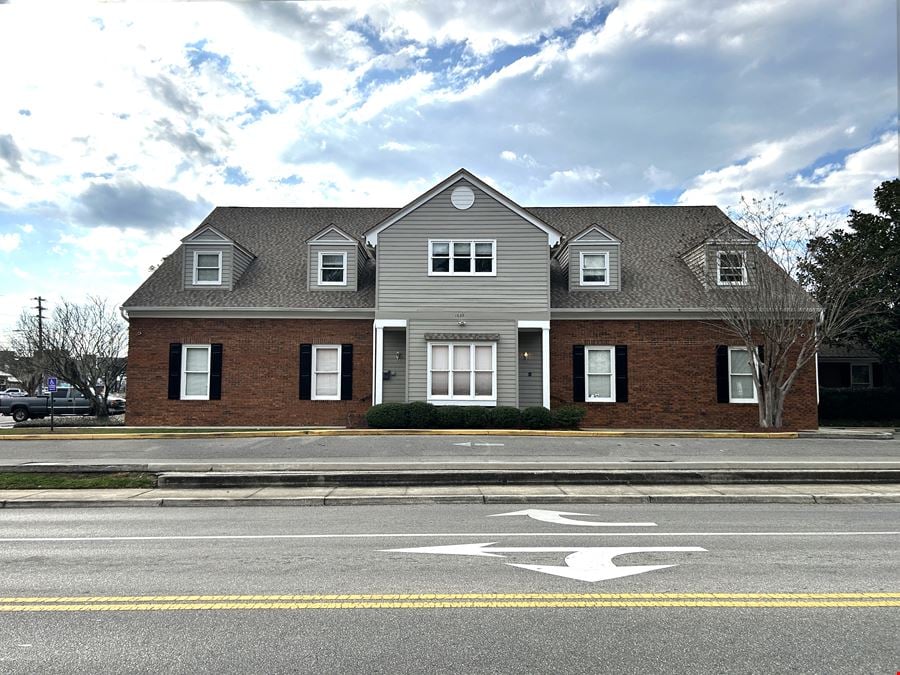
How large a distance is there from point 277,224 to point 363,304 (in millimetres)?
7151

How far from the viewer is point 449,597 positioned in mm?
5457

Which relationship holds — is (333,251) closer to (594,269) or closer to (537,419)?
(594,269)

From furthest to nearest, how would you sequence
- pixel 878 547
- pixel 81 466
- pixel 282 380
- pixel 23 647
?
pixel 282 380 < pixel 81 466 < pixel 878 547 < pixel 23 647

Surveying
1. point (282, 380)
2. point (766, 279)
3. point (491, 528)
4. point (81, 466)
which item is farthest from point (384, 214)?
point (491, 528)

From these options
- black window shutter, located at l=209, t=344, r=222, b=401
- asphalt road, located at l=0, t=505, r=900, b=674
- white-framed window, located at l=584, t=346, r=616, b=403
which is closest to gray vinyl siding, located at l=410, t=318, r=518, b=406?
white-framed window, located at l=584, t=346, r=616, b=403

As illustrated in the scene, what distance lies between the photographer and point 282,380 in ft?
72.4

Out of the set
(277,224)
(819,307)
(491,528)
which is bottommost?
(491,528)

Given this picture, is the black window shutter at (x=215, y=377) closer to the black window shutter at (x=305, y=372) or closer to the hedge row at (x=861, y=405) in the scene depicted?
the black window shutter at (x=305, y=372)

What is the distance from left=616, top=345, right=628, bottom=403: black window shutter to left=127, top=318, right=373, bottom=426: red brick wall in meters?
8.51

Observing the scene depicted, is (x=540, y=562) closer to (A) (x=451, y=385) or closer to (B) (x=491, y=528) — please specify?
(B) (x=491, y=528)

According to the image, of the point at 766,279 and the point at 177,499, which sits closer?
the point at 177,499

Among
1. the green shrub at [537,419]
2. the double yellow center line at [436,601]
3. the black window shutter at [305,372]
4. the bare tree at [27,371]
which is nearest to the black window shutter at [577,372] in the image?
the green shrub at [537,419]

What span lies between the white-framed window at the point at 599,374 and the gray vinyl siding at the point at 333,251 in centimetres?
860

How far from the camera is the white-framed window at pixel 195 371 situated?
22188 millimetres
